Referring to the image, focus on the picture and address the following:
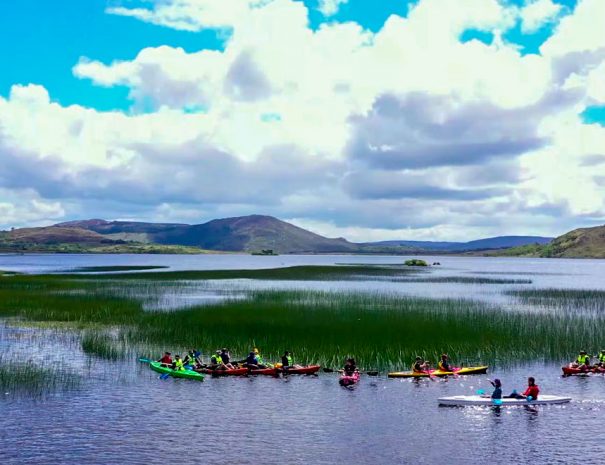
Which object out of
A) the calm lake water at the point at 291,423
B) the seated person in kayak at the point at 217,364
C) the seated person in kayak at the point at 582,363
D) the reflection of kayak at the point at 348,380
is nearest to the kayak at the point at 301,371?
the calm lake water at the point at 291,423

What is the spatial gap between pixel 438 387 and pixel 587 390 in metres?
9.45

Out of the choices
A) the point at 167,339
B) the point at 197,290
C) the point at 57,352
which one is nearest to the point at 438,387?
the point at 167,339

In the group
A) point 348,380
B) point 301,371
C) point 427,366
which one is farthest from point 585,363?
point 301,371

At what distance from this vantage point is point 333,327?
55188 millimetres

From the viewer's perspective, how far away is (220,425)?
2931 cm

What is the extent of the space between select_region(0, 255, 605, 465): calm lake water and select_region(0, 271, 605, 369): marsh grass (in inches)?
227

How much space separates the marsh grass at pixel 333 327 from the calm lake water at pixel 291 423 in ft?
19.0

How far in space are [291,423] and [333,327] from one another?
84.0ft

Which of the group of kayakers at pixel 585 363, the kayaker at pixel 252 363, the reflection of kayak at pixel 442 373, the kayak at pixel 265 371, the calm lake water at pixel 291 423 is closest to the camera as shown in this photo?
the calm lake water at pixel 291 423

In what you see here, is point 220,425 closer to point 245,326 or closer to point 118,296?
point 245,326

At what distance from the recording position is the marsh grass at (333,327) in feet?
152

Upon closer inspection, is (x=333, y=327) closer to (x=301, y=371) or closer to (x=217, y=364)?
(x=301, y=371)

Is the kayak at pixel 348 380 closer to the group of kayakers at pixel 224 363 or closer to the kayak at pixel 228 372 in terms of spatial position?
the group of kayakers at pixel 224 363

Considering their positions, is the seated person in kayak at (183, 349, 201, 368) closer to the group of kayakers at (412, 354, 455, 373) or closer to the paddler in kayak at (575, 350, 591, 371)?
the group of kayakers at (412, 354, 455, 373)
